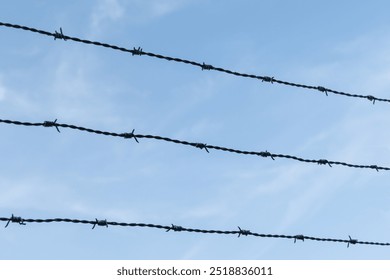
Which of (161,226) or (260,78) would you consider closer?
(161,226)

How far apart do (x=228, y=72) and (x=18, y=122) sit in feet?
7.36

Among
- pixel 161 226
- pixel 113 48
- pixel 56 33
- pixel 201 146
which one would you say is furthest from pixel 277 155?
pixel 56 33

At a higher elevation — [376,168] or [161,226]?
[376,168]

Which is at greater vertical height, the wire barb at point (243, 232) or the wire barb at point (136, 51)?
→ the wire barb at point (136, 51)

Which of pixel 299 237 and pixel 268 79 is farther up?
pixel 268 79

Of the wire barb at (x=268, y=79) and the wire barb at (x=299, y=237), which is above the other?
the wire barb at (x=268, y=79)

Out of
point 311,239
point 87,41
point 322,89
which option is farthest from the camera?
point 322,89

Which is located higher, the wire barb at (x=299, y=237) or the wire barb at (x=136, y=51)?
the wire barb at (x=136, y=51)

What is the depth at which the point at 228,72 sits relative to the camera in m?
6.81

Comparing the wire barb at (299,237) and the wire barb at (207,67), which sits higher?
the wire barb at (207,67)

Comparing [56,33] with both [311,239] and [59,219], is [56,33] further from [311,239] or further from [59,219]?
[311,239]

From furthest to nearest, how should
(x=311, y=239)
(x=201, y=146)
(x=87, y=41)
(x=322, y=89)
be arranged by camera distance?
(x=322, y=89)
(x=311, y=239)
(x=201, y=146)
(x=87, y=41)

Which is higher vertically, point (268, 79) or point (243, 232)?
point (268, 79)

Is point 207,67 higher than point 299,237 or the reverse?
higher
